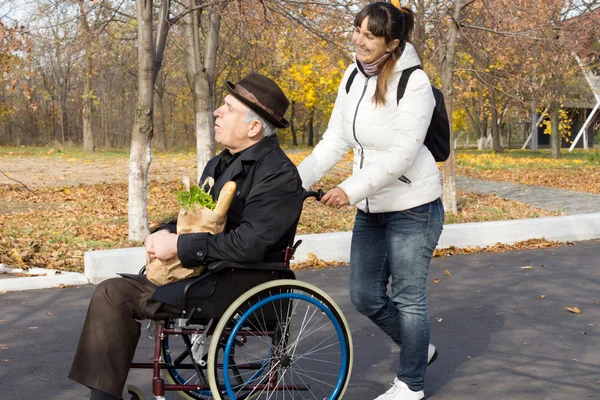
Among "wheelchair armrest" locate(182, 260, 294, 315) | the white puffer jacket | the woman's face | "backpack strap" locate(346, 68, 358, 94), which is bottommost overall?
"wheelchair armrest" locate(182, 260, 294, 315)

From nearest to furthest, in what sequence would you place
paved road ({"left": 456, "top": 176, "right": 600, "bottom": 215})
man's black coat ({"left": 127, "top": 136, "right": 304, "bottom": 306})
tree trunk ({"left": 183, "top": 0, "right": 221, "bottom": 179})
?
man's black coat ({"left": 127, "top": 136, "right": 304, "bottom": 306}), paved road ({"left": 456, "top": 176, "right": 600, "bottom": 215}), tree trunk ({"left": 183, "top": 0, "right": 221, "bottom": 179})

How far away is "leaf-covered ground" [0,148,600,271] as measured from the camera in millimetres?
8875

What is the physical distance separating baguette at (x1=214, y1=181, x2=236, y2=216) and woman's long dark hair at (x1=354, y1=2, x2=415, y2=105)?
33.4 inches

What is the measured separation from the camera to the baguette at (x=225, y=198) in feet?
11.0

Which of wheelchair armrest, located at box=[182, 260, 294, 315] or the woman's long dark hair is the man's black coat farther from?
the woman's long dark hair

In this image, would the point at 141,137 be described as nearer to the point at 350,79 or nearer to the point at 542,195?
the point at 350,79

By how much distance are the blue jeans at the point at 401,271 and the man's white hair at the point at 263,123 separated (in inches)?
26.4

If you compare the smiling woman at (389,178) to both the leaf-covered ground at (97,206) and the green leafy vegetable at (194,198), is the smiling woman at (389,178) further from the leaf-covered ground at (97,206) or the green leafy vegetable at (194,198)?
the leaf-covered ground at (97,206)

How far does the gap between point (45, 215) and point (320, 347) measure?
728cm

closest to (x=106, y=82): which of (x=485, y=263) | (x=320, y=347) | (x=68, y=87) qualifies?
(x=68, y=87)

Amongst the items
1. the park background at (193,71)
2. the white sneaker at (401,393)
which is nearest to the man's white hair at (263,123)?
the white sneaker at (401,393)

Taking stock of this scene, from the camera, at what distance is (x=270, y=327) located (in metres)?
3.59

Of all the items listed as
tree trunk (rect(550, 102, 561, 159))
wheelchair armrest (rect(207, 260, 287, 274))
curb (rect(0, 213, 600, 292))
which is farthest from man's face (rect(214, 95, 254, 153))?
tree trunk (rect(550, 102, 561, 159))

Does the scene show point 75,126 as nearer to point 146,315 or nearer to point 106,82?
point 106,82
